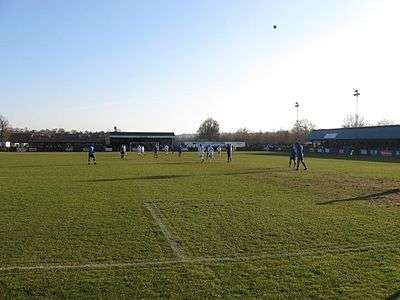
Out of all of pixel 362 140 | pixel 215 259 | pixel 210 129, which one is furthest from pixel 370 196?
pixel 210 129

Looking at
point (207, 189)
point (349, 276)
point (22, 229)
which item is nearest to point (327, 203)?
point (207, 189)

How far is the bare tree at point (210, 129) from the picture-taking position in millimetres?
171875

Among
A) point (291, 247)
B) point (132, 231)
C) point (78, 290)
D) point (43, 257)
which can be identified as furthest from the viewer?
point (132, 231)

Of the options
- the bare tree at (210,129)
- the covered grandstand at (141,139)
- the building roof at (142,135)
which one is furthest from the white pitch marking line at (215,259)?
the bare tree at (210,129)

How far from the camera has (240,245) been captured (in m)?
10.7

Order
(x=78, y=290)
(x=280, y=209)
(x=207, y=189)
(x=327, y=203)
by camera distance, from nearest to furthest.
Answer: (x=78, y=290), (x=280, y=209), (x=327, y=203), (x=207, y=189)

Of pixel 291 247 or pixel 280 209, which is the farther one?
pixel 280 209

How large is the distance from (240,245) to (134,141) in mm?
101652

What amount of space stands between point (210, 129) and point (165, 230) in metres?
161

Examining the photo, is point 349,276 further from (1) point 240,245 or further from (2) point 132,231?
(2) point 132,231

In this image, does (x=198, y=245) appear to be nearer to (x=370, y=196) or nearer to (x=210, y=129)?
(x=370, y=196)

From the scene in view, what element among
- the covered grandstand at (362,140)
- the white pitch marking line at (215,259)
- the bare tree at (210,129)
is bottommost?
the white pitch marking line at (215,259)

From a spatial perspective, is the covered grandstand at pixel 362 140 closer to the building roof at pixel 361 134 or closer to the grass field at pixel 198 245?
the building roof at pixel 361 134

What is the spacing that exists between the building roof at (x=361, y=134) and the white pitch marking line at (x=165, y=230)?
62328 millimetres
